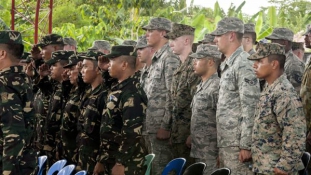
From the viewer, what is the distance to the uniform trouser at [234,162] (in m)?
5.77

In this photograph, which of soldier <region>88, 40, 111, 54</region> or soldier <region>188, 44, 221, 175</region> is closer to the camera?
soldier <region>188, 44, 221, 175</region>

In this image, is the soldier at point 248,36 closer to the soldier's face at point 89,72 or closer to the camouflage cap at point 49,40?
the soldier's face at point 89,72

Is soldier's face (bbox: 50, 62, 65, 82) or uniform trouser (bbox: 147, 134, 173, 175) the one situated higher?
soldier's face (bbox: 50, 62, 65, 82)

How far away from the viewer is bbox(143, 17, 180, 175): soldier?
7.14 metres

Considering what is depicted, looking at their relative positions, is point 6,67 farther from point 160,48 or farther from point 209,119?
point 160,48

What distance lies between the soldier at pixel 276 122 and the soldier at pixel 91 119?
1470 mm

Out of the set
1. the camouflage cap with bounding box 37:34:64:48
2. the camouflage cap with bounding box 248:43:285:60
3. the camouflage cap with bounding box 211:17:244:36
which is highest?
the camouflage cap with bounding box 211:17:244:36

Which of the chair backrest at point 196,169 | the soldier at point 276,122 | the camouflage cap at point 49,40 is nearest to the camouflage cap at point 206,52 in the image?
the soldier at point 276,122

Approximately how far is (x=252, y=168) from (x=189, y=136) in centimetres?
151

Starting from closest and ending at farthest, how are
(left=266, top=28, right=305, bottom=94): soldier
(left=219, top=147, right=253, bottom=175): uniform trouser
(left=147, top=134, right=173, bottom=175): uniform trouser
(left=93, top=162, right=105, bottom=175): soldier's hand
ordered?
(left=93, top=162, right=105, bottom=175): soldier's hand → (left=219, top=147, right=253, bottom=175): uniform trouser → (left=266, top=28, right=305, bottom=94): soldier → (left=147, top=134, right=173, bottom=175): uniform trouser

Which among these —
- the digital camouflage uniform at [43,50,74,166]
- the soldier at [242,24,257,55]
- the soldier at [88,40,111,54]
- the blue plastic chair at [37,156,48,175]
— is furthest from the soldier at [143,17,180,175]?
the blue plastic chair at [37,156,48,175]

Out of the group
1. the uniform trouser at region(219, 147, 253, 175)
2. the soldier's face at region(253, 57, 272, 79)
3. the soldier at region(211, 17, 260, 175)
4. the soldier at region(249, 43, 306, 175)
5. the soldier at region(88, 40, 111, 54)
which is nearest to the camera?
the soldier at region(249, 43, 306, 175)

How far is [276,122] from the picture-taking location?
5141 mm

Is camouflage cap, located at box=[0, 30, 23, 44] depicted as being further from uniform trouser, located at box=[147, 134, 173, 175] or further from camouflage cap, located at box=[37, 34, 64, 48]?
camouflage cap, located at box=[37, 34, 64, 48]
